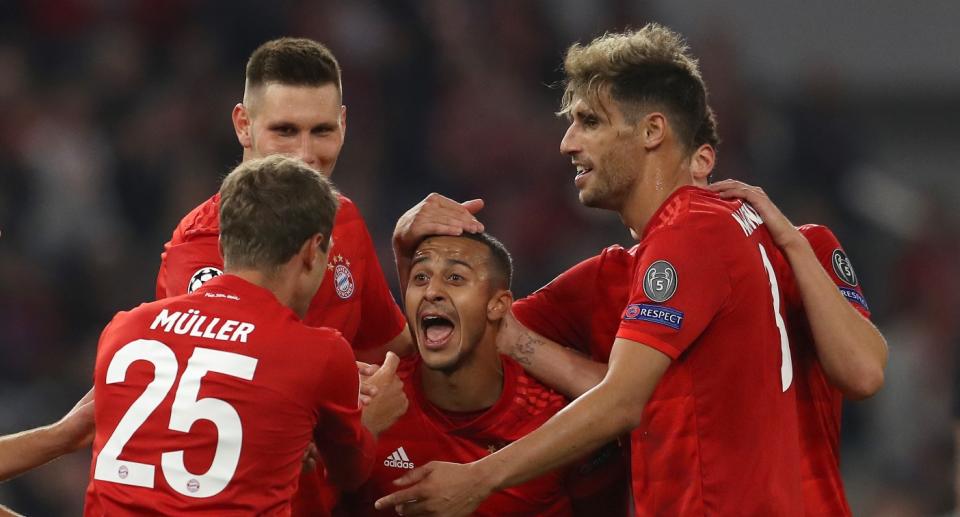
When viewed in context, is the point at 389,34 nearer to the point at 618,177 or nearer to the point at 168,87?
the point at 168,87

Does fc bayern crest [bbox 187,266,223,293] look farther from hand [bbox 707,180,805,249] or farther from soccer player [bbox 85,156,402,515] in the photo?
hand [bbox 707,180,805,249]

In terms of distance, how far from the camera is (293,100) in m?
4.77

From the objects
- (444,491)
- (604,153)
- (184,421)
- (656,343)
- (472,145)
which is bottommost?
(444,491)

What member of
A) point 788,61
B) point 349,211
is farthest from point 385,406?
point 788,61

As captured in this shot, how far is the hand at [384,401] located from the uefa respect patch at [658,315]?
2.84ft

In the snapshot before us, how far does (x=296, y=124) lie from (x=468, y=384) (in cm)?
115

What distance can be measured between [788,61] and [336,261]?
30.4 feet

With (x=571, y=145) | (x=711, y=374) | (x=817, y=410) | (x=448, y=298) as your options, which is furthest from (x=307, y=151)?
(x=817, y=410)

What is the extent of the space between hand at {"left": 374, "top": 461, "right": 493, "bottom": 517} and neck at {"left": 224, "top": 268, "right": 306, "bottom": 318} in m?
0.64

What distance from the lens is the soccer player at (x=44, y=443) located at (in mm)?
3852

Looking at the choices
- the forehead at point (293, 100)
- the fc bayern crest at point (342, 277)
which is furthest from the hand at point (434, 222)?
the forehead at point (293, 100)

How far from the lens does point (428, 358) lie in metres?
4.71

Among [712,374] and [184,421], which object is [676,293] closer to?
[712,374]

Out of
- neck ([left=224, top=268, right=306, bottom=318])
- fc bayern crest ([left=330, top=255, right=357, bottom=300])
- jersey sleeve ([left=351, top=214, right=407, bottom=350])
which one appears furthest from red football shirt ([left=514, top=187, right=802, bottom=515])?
jersey sleeve ([left=351, top=214, right=407, bottom=350])
